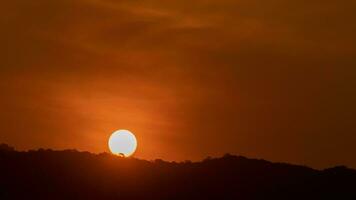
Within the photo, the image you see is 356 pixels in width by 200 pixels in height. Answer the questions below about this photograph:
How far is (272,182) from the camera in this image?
2228 inches

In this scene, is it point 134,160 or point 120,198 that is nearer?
point 120,198

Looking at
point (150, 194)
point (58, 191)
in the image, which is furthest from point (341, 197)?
point (58, 191)

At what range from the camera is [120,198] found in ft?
180

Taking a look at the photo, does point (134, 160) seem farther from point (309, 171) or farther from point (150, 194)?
point (309, 171)

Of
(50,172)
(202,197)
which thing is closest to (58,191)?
(50,172)

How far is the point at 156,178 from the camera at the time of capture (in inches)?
2221

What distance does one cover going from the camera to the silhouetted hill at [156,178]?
5494cm

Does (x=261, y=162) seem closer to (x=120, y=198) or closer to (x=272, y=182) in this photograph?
(x=272, y=182)

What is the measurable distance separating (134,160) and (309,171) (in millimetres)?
7210

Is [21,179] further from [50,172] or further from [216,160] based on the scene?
[216,160]

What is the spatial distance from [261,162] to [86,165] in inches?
288

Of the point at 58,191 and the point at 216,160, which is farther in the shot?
the point at 216,160

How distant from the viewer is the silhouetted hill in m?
54.9

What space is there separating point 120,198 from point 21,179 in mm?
3922
